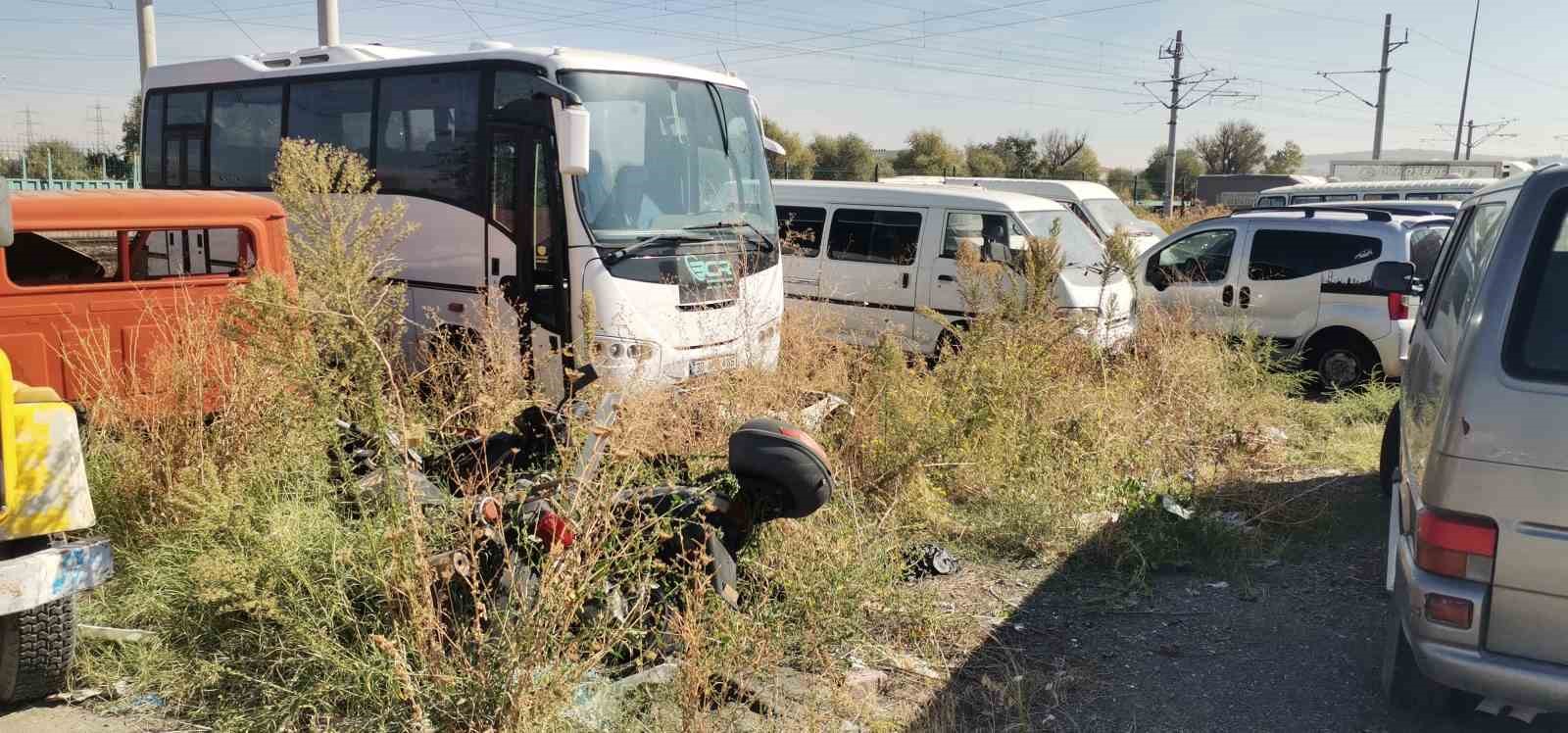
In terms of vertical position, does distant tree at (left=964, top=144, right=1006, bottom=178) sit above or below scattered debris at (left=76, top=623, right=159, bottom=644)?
above

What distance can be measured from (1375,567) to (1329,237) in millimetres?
6063

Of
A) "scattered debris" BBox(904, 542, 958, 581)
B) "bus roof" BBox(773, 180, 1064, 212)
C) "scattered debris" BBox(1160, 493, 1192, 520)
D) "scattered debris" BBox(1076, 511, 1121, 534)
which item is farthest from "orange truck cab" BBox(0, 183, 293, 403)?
"bus roof" BBox(773, 180, 1064, 212)

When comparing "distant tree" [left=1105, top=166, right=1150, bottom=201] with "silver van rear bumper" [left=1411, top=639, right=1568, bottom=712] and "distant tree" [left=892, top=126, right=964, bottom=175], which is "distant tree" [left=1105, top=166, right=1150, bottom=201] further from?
"silver van rear bumper" [left=1411, top=639, right=1568, bottom=712]

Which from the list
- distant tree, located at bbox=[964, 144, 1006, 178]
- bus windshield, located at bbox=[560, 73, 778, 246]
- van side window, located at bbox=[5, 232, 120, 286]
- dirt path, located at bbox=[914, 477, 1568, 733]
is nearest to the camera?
dirt path, located at bbox=[914, 477, 1568, 733]

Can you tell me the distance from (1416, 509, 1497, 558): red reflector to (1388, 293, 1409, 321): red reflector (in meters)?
7.68

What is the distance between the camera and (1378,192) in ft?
65.6

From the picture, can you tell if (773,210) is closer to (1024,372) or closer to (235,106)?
(1024,372)

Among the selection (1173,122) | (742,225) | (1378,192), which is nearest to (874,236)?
(742,225)

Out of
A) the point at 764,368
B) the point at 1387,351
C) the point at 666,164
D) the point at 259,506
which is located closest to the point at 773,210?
the point at 666,164

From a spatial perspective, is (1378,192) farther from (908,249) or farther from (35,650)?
(35,650)

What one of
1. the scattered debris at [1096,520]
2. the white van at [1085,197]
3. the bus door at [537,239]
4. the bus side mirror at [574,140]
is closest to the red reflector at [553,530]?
the scattered debris at [1096,520]

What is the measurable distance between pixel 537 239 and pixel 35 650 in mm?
4951

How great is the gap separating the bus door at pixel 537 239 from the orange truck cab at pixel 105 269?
77.9 inches

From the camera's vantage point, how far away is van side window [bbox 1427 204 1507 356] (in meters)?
3.78
